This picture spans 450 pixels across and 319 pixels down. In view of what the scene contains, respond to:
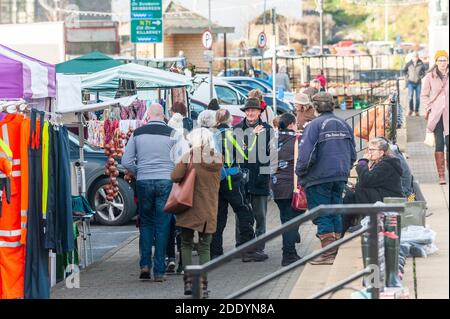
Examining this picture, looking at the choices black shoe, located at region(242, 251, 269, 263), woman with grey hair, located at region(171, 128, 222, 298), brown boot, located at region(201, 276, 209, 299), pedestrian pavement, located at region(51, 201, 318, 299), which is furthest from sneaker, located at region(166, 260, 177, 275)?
brown boot, located at region(201, 276, 209, 299)

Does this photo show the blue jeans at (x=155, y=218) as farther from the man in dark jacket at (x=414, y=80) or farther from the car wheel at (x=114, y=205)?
the man in dark jacket at (x=414, y=80)

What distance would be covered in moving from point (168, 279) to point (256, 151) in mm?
1781

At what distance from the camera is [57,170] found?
35.0 ft

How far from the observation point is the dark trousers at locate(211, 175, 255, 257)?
12758 mm

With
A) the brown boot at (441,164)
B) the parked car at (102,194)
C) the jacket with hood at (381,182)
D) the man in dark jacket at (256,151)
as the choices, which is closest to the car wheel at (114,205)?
the parked car at (102,194)

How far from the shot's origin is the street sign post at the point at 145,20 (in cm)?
2373

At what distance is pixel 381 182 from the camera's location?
11797mm

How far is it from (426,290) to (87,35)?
135 feet

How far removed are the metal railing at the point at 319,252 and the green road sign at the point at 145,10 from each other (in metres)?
16.4

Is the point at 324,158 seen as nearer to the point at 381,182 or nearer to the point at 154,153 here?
the point at 381,182

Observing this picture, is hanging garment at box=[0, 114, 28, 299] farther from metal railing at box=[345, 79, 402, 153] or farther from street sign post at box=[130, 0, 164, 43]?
street sign post at box=[130, 0, 164, 43]

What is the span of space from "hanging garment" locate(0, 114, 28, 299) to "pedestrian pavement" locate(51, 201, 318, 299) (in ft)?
2.20
